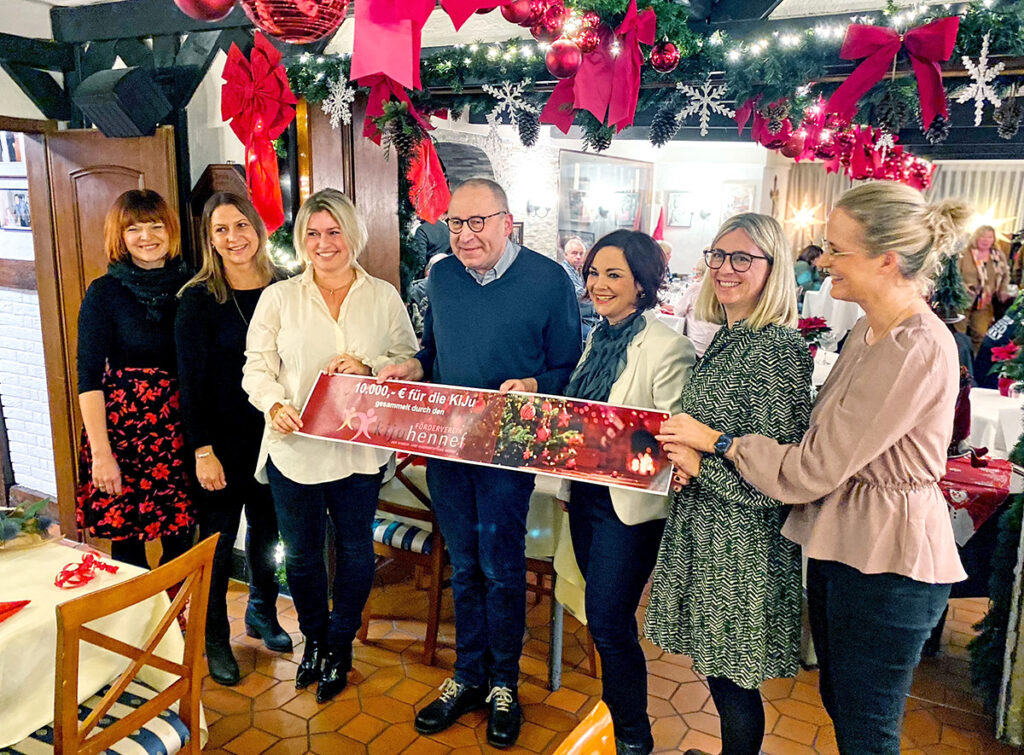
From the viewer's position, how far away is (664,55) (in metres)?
2.37

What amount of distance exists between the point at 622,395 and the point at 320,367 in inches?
42.0

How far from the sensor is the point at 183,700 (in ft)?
6.10

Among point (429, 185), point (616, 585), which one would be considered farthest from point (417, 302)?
point (616, 585)

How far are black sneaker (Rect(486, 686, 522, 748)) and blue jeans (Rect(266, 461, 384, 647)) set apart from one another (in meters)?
0.59

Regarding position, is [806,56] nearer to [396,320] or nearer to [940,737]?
[396,320]

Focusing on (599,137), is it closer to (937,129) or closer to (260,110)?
(937,129)

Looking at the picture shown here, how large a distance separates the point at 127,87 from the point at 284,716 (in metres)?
2.60

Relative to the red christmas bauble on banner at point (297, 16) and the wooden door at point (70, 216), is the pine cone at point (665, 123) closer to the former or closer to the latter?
the red christmas bauble on banner at point (297, 16)

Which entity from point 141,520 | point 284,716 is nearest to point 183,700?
point 284,716

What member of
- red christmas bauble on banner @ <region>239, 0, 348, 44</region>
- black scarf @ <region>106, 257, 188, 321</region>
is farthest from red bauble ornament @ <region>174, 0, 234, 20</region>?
black scarf @ <region>106, 257, 188, 321</region>

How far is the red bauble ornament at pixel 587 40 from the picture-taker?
2.27 metres

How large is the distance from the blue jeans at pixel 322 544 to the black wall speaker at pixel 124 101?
1.71 metres

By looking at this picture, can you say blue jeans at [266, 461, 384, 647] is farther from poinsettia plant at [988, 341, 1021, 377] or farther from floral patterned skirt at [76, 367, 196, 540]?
poinsettia plant at [988, 341, 1021, 377]

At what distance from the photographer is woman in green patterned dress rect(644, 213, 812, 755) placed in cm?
179
